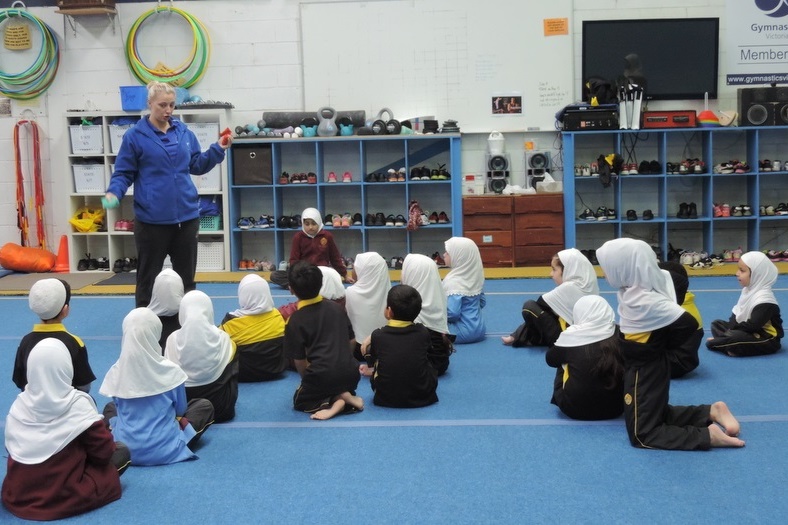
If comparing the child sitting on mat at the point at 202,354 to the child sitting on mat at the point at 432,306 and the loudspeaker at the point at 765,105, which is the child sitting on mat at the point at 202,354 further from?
the loudspeaker at the point at 765,105

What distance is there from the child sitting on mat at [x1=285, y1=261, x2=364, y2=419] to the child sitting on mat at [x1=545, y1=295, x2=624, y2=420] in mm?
1179

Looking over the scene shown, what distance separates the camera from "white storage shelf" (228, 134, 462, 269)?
1120cm

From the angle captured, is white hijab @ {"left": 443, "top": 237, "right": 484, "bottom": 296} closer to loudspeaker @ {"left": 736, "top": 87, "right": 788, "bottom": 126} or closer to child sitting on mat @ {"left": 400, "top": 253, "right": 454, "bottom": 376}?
child sitting on mat @ {"left": 400, "top": 253, "right": 454, "bottom": 376}

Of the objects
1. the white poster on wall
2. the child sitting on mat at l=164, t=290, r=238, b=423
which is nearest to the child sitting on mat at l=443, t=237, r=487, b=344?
the child sitting on mat at l=164, t=290, r=238, b=423

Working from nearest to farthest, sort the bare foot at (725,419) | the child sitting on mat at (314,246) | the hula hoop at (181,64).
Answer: the bare foot at (725,419) < the child sitting on mat at (314,246) < the hula hoop at (181,64)

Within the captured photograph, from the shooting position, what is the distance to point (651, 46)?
35.6ft

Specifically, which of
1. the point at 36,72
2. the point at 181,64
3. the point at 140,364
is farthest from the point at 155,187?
the point at 36,72

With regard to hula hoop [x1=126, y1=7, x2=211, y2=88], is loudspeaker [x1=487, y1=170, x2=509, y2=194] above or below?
below

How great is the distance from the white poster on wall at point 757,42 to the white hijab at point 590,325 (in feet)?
25.3

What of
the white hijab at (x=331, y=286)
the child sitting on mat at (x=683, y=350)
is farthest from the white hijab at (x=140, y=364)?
the child sitting on mat at (x=683, y=350)

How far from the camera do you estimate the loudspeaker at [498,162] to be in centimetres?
1088

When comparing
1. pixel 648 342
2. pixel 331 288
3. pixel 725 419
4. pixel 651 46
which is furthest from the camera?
Answer: pixel 651 46

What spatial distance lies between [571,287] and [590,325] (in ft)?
4.08

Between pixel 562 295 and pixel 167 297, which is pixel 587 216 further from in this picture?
pixel 167 297
